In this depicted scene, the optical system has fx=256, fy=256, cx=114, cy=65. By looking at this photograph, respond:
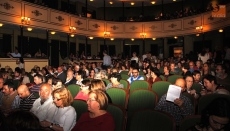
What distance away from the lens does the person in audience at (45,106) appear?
406cm

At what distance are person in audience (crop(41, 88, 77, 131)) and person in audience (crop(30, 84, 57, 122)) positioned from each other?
213mm

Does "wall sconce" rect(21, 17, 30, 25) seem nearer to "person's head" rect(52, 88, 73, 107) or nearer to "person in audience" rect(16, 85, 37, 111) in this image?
"person in audience" rect(16, 85, 37, 111)

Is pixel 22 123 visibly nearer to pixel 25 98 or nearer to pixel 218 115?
pixel 218 115

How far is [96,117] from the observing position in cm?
323

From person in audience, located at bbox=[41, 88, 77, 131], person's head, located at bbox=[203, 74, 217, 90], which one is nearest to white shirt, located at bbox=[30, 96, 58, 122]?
person in audience, located at bbox=[41, 88, 77, 131]

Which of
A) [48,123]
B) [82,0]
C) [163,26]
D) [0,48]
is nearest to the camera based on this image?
[48,123]

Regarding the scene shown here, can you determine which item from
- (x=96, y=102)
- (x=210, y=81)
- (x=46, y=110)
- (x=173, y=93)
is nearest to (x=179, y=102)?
(x=173, y=93)

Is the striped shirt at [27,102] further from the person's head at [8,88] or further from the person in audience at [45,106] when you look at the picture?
the person's head at [8,88]

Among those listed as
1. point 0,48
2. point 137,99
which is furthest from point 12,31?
point 137,99

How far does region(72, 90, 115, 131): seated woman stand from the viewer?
3.16 meters

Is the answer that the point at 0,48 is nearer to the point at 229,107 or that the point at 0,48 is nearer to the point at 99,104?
the point at 99,104

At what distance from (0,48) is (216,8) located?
13177mm

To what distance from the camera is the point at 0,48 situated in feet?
→ 52.0

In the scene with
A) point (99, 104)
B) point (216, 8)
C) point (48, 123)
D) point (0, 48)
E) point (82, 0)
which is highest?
point (82, 0)
